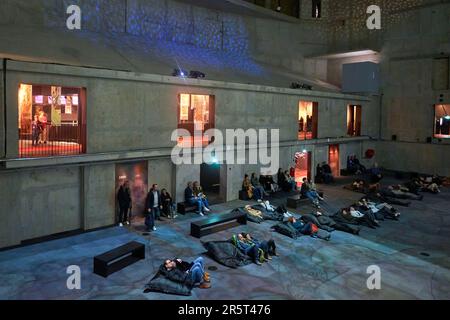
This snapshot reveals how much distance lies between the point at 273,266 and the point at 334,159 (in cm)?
1866

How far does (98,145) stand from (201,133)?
244 inches

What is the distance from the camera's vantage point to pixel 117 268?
11.1 meters

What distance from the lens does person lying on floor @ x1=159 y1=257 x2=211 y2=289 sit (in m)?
10.1

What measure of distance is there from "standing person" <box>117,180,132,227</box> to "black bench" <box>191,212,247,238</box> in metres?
2.96

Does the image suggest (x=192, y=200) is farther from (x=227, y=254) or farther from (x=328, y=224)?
(x=328, y=224)

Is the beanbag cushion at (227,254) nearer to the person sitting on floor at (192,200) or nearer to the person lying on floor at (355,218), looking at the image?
the person sitting on floor at (192,200)

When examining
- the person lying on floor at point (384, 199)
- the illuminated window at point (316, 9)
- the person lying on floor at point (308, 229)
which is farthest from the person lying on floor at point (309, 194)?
the illuminated window at point (316, 9)

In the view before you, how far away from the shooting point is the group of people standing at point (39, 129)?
1577 centimetres

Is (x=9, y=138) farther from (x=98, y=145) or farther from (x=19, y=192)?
(x=98, y=145)

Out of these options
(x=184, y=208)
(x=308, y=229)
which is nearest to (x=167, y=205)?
(x=184, y=208)

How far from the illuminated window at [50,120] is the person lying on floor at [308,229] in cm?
877

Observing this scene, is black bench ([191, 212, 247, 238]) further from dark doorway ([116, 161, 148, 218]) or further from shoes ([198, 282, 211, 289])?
shoes ([198, 282, 211, 289])

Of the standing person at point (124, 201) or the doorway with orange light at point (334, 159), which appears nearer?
the standing person at point (124, 201)

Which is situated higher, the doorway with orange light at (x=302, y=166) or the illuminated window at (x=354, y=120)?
the illuminated window at (x=354, y=120)
